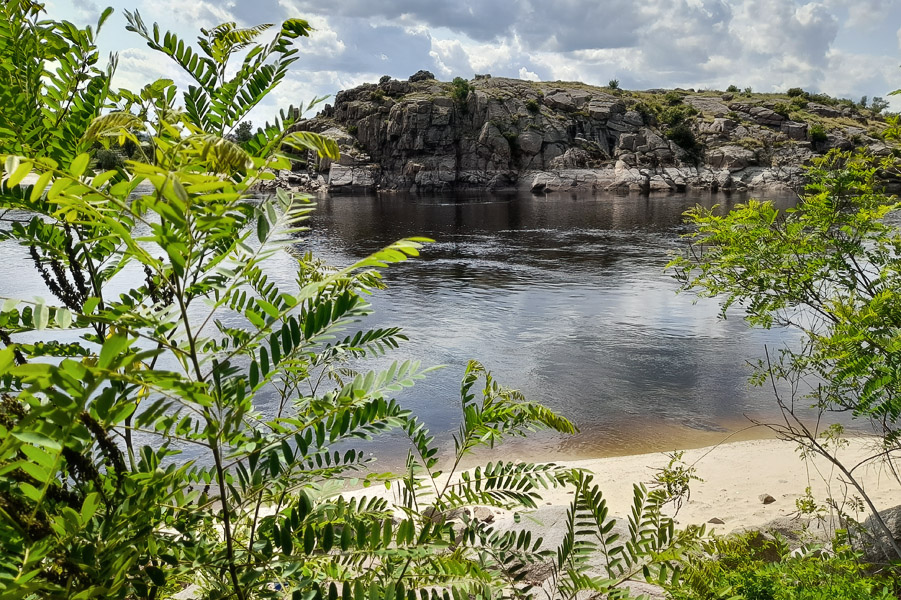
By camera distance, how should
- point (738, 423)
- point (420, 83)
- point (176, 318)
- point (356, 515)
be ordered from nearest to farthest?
point (176, 318), point (356, 515), point (738, 423), point (420, 83)

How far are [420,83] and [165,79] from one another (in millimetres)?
82080

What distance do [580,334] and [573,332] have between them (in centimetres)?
21

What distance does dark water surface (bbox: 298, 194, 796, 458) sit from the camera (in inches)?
406

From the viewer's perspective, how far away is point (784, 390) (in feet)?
36.4

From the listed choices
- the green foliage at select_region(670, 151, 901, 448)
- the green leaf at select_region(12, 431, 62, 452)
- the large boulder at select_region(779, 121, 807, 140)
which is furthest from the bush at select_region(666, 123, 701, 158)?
the green leaf at select_region(12, 431, 62, 452)

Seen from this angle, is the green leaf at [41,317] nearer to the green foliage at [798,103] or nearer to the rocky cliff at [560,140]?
the rocky cliff at [560,140]

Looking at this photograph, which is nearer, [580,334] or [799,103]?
[580,334]

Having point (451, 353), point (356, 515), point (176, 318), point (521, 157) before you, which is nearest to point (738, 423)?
point (451, 353)

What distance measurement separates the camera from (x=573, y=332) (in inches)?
578

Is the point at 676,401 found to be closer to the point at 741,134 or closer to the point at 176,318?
the point at 176,318

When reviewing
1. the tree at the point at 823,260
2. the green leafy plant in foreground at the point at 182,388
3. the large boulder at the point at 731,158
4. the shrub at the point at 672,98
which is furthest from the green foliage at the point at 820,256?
the shrub at the point at 672,98

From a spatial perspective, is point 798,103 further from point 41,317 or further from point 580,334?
point 41,317

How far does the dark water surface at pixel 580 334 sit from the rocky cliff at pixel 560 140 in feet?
104

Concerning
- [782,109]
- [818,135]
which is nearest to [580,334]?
[818,135]
